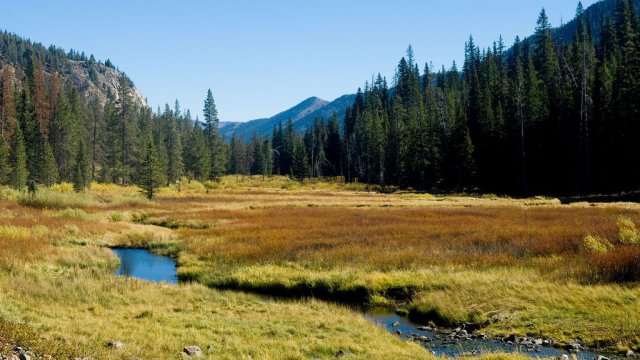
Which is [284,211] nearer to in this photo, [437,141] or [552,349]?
[552,349]

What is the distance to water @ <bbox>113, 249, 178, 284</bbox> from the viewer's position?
22.6 m

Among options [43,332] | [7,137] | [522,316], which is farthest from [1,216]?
[7,137]

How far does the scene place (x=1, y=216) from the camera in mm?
34656

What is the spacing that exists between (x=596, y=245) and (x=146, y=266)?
69.1ft

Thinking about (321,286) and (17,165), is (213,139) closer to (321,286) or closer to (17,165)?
(17,165)

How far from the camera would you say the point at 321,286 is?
18.6 meters

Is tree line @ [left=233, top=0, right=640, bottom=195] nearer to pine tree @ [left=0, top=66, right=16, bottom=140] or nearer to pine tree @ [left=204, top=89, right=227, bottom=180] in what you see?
pine tree @ [left=204, top=89, right=227, bottom=180]

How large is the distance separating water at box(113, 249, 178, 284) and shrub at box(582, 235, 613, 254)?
56.6 feet

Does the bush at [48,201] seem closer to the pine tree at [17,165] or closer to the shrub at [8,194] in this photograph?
the shrub at [8,194]

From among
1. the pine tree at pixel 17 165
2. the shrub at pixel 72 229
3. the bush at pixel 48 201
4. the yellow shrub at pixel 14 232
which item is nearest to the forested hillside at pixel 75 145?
the pine tree at pixel 17 165

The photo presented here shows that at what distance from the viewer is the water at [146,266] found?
890 inches

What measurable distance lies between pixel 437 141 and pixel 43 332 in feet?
270

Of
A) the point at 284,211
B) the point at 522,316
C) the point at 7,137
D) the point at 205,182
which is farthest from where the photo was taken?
the point at 205,182

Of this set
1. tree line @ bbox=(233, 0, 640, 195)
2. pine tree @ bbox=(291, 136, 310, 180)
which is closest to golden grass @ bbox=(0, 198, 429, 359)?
tree line @ bbox=(233, 0, 640, 195)
